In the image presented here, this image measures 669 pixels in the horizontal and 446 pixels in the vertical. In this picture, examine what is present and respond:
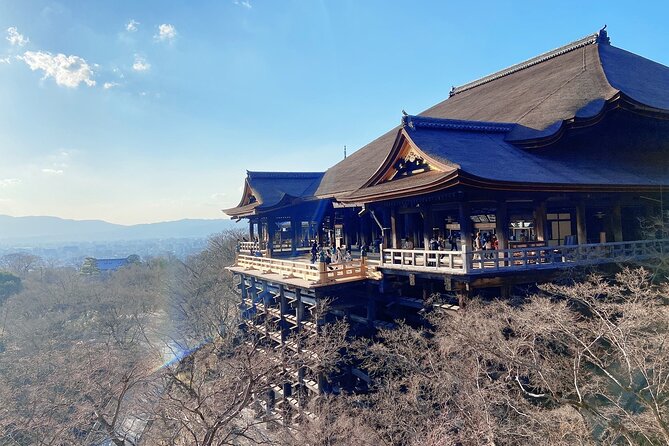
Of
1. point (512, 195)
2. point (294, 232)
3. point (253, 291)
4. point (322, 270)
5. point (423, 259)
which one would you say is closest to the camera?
point (512, 195)

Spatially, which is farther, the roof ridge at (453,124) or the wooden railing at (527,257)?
the roof ridge at (453,124)

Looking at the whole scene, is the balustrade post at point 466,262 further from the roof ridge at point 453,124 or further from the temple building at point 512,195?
the roof ridge at point 453,124

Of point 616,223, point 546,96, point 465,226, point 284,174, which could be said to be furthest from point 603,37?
point 284,174

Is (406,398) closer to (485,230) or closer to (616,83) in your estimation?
(485,230)

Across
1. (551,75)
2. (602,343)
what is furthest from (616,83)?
(602,343)

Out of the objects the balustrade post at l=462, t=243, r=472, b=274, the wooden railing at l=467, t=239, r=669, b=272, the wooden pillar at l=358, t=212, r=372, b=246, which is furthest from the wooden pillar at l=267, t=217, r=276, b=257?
the balustrade post at l=462, t=243, r=472, b=274

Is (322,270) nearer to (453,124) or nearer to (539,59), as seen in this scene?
(453,124)

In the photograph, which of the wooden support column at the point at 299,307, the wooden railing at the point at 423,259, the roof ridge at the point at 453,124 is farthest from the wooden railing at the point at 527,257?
the wooden support column at the point at 299,307
